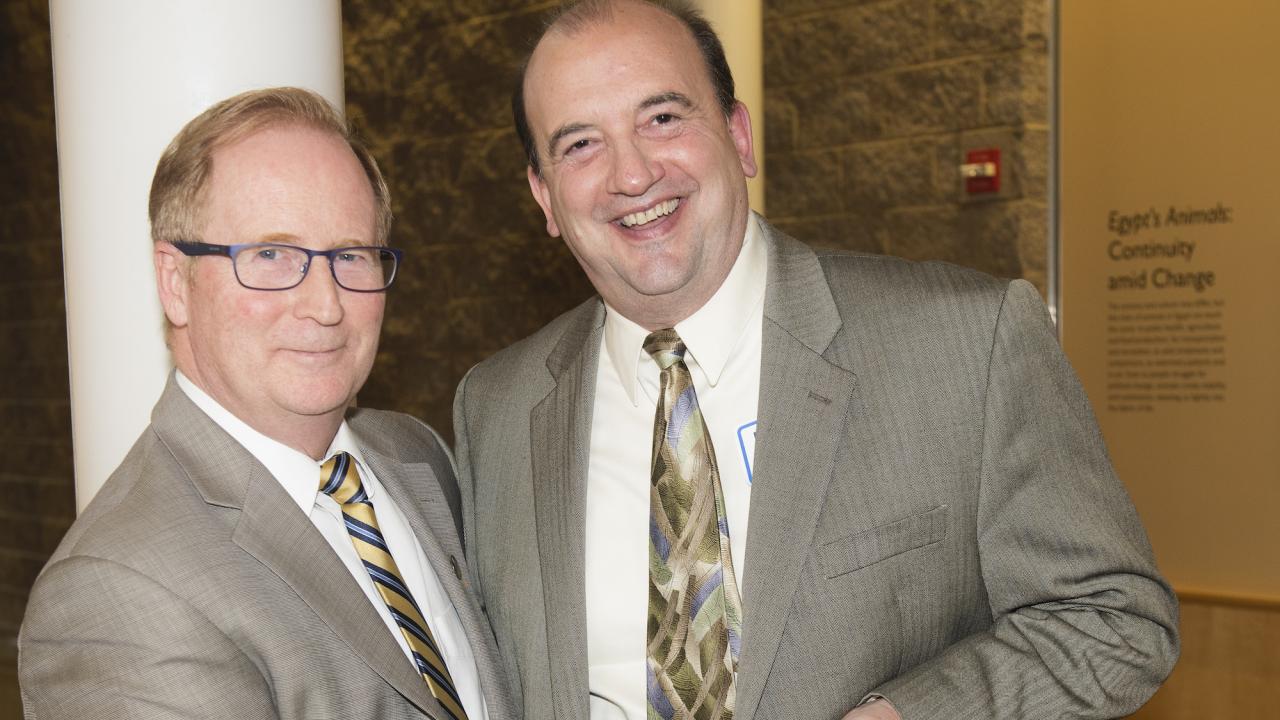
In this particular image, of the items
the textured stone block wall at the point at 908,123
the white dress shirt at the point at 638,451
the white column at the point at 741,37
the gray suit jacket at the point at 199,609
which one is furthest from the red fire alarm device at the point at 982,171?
the gray suit jacket at the point at 199,609

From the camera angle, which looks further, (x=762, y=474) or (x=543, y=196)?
(x=543, y=196)

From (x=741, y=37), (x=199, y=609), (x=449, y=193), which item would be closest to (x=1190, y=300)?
(x=741, y=37)

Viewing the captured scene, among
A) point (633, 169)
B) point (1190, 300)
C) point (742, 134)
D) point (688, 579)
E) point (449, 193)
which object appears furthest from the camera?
point (449, 193)

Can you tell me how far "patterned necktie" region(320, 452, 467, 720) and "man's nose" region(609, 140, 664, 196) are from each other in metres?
0.60

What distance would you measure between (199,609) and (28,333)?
22.3 ft

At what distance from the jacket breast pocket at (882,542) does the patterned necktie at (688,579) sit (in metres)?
0.15

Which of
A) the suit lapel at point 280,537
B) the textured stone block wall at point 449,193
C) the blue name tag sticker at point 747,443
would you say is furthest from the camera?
the textured stone block wall at point 449,193

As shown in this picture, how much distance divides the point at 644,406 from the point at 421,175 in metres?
4.47

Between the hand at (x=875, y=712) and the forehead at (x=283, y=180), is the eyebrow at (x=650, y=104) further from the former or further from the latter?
the hand at (x=875, y=712)

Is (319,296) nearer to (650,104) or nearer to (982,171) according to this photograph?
(650,104)

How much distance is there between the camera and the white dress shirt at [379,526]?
5.52ft

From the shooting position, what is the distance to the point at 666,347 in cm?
199

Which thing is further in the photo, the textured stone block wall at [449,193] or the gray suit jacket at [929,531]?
the textured stone block wall at [449,193]

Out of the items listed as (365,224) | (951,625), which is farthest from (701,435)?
(365,224)
